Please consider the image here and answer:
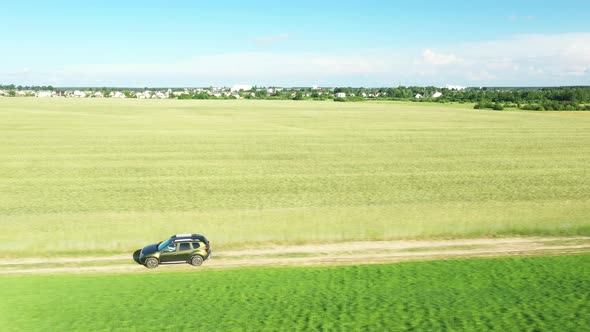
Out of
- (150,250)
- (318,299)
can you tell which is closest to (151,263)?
A: (150,250)

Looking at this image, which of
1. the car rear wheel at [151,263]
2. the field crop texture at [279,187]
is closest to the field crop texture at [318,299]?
the car rear wheel at [151,263]

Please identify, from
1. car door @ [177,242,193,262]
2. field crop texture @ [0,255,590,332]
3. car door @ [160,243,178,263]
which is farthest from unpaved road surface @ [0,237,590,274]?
field crop texture @ [0,255,590,332]

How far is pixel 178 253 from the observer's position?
1003 inches

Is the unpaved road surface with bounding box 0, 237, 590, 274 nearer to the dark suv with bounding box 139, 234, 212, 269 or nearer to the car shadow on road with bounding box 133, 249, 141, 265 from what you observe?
the car shadow on road with bounding box 133, 249, 141, 265

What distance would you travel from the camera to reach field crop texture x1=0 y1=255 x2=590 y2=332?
19.2 m

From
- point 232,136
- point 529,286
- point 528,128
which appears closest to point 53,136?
point 232,136

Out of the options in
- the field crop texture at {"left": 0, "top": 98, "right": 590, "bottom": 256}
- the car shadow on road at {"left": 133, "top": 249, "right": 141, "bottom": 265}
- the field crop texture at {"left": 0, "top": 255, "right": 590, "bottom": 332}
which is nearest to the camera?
the field crop texture at {"left": 0, "top": 255, "right": 590, "bottom": 332}

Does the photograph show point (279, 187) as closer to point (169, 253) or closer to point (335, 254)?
point (335, 254)

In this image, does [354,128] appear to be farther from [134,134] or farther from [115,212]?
[115,212]

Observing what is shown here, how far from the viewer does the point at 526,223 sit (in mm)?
32844

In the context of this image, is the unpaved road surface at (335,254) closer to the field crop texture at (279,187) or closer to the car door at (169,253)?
the car door at (169,253)

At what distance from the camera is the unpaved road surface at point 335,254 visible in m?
25.5

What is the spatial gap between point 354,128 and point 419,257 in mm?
77049

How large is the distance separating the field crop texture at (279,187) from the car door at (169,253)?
391cm
